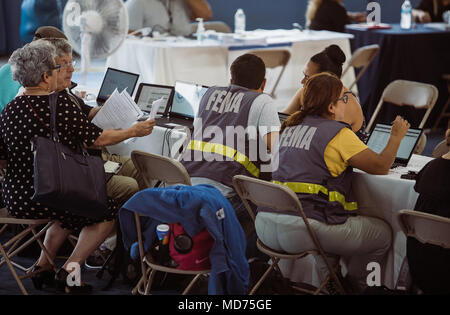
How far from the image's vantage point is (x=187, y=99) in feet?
13.3

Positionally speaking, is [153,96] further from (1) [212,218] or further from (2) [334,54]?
(1) [212,218]

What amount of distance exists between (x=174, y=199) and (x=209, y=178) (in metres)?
0.73

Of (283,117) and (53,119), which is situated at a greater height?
(53,119)

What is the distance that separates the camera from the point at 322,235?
9.49 feet

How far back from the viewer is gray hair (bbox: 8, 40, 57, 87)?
9.74ft

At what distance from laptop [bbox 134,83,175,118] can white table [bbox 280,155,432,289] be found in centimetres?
147

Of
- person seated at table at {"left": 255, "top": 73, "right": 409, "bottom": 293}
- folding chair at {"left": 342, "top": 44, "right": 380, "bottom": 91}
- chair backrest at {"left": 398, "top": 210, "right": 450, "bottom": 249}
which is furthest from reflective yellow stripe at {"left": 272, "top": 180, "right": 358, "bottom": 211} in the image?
folding chair at {"left": 342, "top": 44, "right": 380, "bottom": 91}

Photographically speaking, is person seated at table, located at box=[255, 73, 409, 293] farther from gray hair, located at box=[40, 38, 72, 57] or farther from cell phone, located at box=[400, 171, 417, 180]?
gray hair, located at box=[40, 38, 72, 57]

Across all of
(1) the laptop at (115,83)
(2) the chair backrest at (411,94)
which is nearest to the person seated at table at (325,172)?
(1) the laptop at (115,83)

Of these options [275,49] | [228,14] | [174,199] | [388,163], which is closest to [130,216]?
[174,199]

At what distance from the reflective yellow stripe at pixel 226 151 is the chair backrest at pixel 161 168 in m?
0.30

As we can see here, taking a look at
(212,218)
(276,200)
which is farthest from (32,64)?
(276,200)

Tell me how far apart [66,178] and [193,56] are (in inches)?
142
